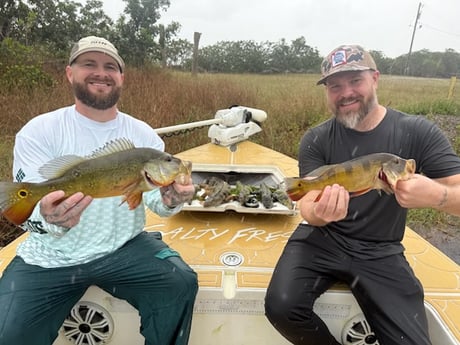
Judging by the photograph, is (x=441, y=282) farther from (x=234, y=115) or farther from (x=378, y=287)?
(x=234, y=115)

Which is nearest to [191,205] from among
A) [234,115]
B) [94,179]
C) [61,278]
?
[61,278]

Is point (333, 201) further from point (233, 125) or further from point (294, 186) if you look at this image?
point (233, 125)

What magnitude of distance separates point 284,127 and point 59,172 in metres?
7.82

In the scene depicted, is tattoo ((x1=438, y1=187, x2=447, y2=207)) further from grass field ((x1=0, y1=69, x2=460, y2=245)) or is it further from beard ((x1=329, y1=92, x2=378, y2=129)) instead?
grass field ((x1=0, y1=69, x2=460, y2=245))

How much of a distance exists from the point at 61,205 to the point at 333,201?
1.27 m

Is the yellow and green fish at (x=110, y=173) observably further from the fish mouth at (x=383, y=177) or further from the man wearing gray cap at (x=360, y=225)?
the fish mouth at (x=383, y=177)

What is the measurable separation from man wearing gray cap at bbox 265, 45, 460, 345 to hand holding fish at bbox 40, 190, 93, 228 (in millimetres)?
1141

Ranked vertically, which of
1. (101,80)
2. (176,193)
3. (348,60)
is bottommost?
(176,193)

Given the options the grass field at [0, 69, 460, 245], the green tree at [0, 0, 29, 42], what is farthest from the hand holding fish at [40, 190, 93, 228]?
the green tree at [0, 0, 29, 42]

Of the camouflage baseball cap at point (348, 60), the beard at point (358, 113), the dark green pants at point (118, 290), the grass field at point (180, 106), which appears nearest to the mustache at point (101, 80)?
the dark green pants at point (118, 290)

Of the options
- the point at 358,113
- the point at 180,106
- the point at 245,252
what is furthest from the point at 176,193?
the point at 180,106

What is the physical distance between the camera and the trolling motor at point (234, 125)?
543cm

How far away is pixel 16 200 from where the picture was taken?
1.60m

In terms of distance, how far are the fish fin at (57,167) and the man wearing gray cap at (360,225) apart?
3.98 ft
